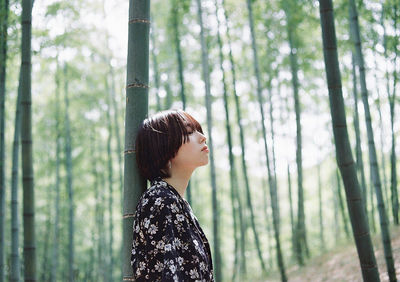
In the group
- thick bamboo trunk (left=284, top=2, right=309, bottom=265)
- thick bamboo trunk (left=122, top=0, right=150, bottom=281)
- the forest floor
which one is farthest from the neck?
thick bamboo trunk (left=284, top=2, right=309, bottom=265)

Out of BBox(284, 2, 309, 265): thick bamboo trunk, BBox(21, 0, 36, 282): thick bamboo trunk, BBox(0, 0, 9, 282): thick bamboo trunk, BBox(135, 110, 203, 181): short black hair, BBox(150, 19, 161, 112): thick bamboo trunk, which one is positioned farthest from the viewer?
BBox(150, 19, 161, 112): thick bamboo trunk

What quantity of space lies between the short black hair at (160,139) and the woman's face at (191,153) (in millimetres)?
14

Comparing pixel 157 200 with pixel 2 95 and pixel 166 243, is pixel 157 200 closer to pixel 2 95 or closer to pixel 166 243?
pixel 166 243

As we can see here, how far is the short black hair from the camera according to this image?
1.48 metres

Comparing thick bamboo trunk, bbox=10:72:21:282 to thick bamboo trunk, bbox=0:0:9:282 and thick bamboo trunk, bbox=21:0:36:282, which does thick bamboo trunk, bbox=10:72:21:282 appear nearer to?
thick bamboo trunk, bbox=0:0:9:282

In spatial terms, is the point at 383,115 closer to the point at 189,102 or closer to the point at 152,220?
the point at 189,102

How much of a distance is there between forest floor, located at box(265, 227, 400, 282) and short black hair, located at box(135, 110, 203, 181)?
14.2 feet

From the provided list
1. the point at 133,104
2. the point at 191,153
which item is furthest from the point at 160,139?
the point at 133,104

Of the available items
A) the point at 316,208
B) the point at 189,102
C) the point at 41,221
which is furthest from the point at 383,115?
the point at 316,208

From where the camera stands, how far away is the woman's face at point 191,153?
4.95 ft

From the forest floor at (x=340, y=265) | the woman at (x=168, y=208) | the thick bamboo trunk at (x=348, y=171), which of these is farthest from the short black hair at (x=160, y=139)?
the forest floor at (x=340, y=265)

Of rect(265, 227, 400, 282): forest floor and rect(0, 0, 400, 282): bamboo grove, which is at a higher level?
rect(0, 0, 400, 282): bamboo grove

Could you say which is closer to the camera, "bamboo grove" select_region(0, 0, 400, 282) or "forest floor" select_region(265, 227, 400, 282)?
"bamboo grove" select_region(0, 0, 400, 282)

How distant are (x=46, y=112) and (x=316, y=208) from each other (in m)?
13.1
